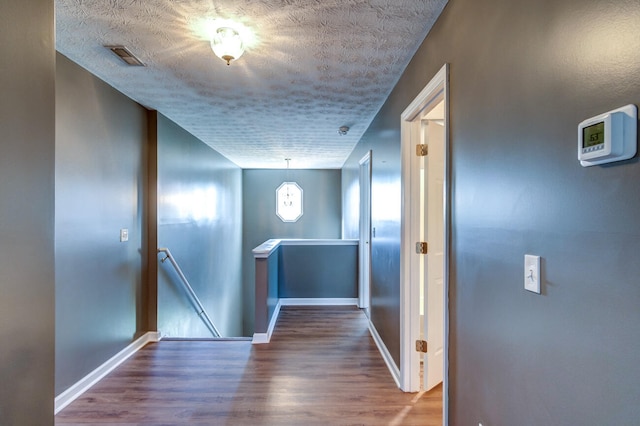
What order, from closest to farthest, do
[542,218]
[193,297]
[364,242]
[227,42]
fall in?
[542,218] → [227,42] → [193,297] → [364,242]

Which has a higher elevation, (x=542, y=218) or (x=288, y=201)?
(x=288, y=201)

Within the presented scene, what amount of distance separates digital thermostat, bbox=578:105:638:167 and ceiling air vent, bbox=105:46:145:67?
2453 mm

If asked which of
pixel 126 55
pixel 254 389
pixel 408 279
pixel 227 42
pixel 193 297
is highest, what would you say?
pixel 126 55

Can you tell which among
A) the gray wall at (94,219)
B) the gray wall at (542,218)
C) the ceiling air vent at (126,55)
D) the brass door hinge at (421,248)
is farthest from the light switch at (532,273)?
the gray wall at (94,219)

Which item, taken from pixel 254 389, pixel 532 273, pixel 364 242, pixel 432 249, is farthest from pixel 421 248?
pixel 364 242

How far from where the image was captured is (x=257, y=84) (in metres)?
2.56

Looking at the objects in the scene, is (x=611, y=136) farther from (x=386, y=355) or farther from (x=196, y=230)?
(x=196, y=230)

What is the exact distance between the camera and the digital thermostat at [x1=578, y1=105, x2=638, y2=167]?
Answer: 2.15 ft

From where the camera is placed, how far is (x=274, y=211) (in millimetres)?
7547

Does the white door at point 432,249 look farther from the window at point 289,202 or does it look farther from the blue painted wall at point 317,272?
the window at point 289,202

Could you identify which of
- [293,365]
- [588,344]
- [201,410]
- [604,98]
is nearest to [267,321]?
[293,365]

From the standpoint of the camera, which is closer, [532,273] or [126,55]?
[532,273]

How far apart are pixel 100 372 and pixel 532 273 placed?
314 centimetres

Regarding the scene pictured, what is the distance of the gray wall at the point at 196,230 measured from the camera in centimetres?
352
